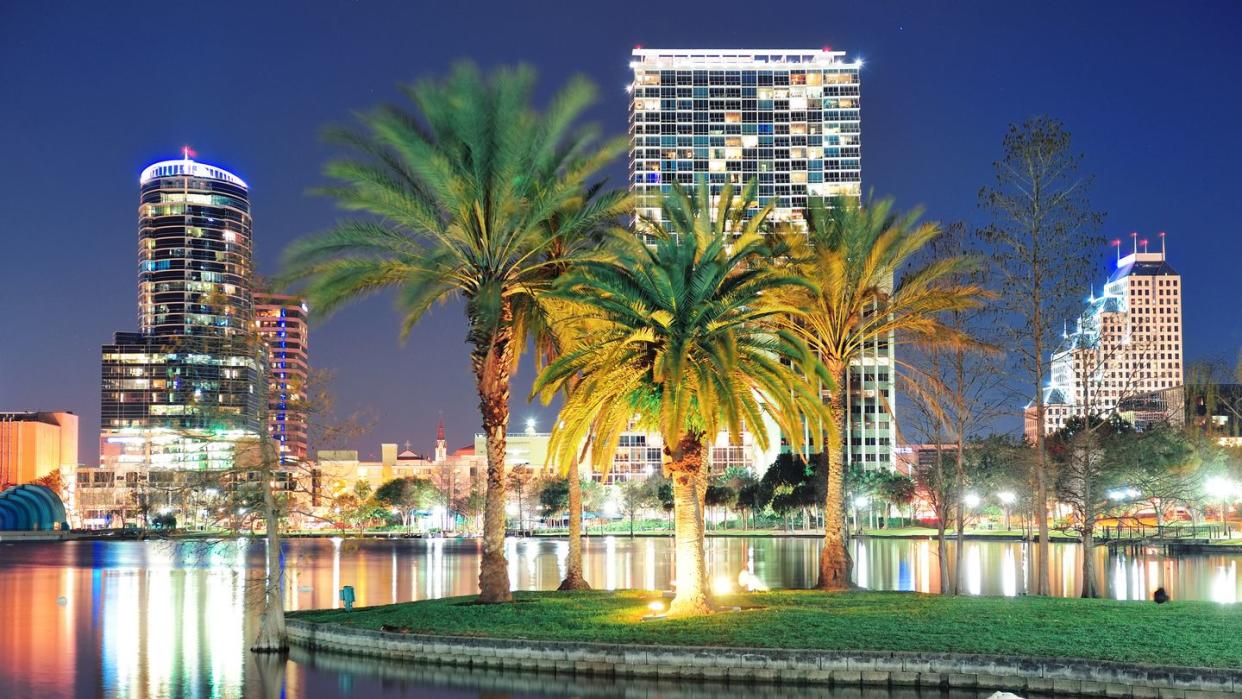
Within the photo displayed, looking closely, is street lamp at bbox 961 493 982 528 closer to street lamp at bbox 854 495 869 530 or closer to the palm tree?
street lamp at bbox 854 495 869 530

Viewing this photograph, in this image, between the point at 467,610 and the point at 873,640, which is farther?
the point at 467,610

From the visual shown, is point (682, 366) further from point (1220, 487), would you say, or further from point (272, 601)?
point (1220, 487)

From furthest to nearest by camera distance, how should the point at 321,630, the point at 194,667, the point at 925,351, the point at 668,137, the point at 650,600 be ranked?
the point at 668,137 → the point at 925,351 → the point at 650,600 → the point at 321,630 → the point at 194,667

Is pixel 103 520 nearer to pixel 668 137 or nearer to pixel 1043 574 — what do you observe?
pixel 668 137

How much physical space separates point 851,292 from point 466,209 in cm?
1276

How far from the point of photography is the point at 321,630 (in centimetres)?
2670

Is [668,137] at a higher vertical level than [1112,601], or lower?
higher

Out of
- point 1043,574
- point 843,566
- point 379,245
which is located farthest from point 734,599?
point 379,245

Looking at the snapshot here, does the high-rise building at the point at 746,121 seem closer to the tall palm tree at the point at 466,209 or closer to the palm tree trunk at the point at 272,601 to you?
the tall palm tree at the point at 466,209

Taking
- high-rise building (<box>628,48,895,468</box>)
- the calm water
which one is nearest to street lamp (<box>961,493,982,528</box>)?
the calm water

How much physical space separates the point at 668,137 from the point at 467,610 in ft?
536

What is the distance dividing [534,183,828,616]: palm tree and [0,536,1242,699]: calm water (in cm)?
642

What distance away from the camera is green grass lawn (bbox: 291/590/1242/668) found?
20.8 metres

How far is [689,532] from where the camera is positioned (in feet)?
88.4
